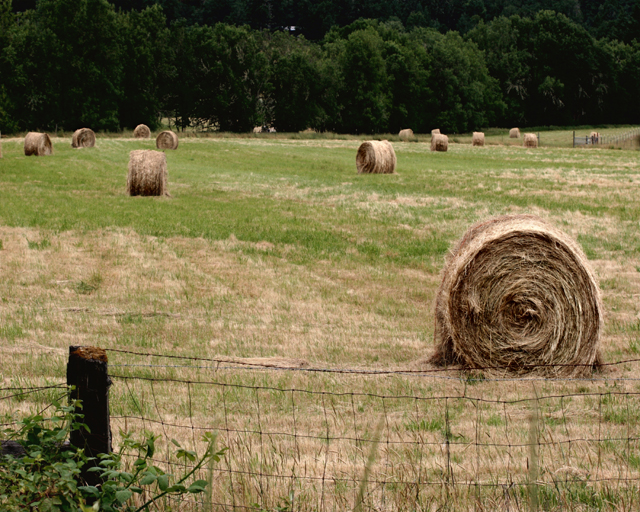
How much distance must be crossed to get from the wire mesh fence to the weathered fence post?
0.59m

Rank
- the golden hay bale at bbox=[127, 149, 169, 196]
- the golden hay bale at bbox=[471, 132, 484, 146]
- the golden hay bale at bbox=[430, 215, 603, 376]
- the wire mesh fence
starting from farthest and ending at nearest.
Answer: the golden hay bale at bbox=[471, 132, 484, 146]
the golden hay bale at bbox=[127, 149, 169, 196]
the golden hay bale at bbox=[430, 215, 603, 376]
the wire mesh fence

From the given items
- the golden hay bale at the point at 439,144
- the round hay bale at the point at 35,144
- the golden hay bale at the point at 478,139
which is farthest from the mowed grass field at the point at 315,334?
the golden hay bale at the point at 478,139

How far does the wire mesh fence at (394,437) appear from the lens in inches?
197

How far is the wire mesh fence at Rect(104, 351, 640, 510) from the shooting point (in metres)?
5.01

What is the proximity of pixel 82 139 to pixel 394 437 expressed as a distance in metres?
44.7

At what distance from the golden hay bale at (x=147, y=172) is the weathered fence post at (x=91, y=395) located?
20.0 meters

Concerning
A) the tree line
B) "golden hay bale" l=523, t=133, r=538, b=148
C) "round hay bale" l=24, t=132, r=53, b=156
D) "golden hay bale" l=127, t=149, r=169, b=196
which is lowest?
"golden hay bale" l=127, t=149, r=169, b=196

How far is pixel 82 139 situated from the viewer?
4778cm

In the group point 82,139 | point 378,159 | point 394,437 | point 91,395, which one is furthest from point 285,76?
point 91,395

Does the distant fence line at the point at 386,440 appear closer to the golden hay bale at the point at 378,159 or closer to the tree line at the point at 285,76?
the golden hay bale at the point at 378,159

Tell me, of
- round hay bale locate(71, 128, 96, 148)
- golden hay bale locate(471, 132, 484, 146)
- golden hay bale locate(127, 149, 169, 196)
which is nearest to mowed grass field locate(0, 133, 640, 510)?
golden hay bale locate(127, 149, 169, 196)

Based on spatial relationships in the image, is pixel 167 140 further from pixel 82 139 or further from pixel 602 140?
pixel 602 140

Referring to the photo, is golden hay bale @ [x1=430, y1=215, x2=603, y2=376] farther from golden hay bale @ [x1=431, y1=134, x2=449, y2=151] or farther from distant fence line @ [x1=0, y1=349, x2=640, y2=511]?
golden hay bale @ [x1=431, y1=134, x2=449, y2=151]

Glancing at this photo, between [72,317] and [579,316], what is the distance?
6487 millimetres
